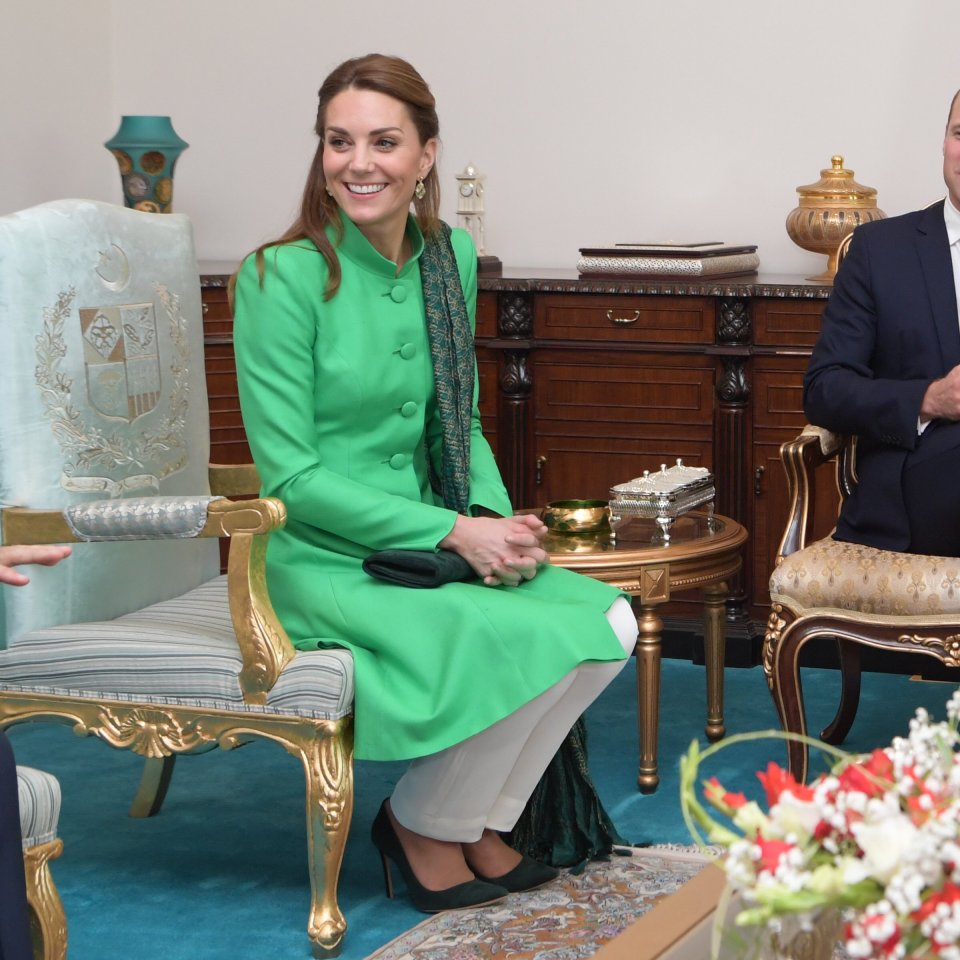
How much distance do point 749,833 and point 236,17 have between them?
4.65m

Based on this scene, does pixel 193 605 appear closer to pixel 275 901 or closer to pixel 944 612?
pixel 275 901

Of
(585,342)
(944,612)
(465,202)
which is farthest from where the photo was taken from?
(465,202)

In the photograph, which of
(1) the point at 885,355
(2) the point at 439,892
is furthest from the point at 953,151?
(2) the point at 439,892

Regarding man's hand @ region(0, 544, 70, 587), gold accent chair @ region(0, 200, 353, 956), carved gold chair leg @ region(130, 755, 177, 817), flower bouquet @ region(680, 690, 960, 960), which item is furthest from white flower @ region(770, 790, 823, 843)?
carved gold chair leg @ region(130, 755, 177, 817)

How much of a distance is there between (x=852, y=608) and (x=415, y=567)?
0.98m

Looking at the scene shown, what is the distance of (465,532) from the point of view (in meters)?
3.02

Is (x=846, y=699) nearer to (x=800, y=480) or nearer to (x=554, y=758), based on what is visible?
(x=800, y=480)

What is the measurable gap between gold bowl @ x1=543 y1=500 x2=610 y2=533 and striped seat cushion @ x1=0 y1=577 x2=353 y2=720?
88cm

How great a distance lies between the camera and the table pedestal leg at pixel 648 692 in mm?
3635

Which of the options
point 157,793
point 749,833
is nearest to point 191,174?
point 157,793

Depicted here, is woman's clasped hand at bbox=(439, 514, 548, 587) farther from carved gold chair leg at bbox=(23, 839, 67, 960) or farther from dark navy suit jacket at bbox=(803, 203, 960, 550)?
carved gold chair leg at bbox=(23, 839, 67, 960)

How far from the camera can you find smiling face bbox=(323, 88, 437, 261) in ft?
10.0

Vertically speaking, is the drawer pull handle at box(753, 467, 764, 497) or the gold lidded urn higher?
the gold lidded urn

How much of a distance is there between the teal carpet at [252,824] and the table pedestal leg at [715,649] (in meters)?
0.10
